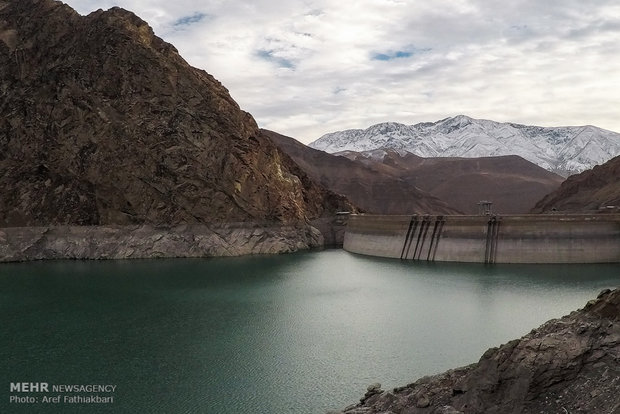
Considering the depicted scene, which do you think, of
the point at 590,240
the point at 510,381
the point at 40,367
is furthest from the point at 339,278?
the point at 510,381

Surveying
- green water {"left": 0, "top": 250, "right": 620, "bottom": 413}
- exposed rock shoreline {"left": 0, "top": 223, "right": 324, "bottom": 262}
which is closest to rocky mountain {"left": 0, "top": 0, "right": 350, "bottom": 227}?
exposed rock shoreline {"left": 0, "top": 223, "right": 324, "bottom": 262}

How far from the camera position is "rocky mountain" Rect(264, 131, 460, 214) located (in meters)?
140

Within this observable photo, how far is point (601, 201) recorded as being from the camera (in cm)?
8500

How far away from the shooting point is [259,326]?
35375 mm

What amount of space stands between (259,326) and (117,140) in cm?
5193

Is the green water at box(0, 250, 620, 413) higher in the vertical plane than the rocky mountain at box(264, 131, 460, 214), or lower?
lower

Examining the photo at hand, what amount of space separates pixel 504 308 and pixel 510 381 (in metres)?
26.1

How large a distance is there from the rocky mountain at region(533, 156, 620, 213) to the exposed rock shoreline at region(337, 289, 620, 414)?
76.3 metres

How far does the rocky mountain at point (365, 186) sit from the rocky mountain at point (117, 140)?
176 ft

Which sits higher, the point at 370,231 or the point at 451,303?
the point at 370,231

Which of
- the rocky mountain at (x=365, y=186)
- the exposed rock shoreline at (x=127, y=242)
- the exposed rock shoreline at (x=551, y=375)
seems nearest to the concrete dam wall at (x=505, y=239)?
the exposed rock shoreline at (x=127, y=242)

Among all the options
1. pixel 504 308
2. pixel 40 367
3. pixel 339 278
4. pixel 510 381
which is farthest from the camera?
pixel 339 278

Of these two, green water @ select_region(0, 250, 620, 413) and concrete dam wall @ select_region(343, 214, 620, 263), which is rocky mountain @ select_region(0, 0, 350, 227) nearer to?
green water @ select_region(0, 250, 620, 413)

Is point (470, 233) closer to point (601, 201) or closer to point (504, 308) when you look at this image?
point (504, 308)
